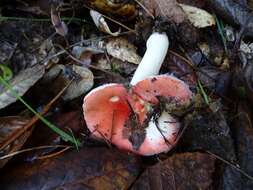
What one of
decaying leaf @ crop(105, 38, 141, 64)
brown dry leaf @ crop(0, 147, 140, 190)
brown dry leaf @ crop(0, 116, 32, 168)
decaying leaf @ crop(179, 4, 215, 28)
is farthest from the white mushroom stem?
brown dry leaf @ crop(0, 116, 32, 168)

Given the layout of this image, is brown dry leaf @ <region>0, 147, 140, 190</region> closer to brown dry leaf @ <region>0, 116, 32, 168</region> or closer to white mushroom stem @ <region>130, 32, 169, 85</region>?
brown dry leaf @ <region>0, 116, 32, 168</region>

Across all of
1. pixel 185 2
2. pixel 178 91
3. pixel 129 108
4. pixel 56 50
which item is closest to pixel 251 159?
pixel 178 91

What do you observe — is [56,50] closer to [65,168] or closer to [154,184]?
[65,168]

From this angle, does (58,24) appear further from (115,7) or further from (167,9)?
(167,9)

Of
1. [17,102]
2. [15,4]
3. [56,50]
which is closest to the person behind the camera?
[17,102]

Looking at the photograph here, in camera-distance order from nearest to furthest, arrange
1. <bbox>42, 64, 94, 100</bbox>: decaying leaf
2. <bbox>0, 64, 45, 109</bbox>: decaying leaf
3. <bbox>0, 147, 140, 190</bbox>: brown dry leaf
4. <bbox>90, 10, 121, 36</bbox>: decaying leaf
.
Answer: <bbox>0, 147, 140, 190</bbox>: brown dry leaf, <bbox>0, 64, 45, 109</bbox>: decaying leaf, <bbox>42, 64, 94, 100</bbox>: decaying leaf, <bbox>90, 10, 121, 36</bbox>: decaying leaf

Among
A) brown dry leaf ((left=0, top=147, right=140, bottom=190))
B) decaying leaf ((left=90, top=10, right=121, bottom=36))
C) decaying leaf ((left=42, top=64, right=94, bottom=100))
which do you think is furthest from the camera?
decaying leaf ((left=90, top=10, right=121, bottom=36))

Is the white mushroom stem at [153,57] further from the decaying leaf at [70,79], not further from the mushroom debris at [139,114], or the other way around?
the decaying leaf at [70,79]

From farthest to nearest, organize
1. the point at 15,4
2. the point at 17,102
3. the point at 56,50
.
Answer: the point at 15,4 < the point at 56,50 < the point at 17,102
